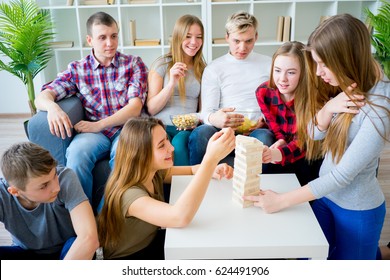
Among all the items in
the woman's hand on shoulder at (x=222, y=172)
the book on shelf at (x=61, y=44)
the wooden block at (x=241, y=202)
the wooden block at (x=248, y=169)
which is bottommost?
the wooden block at (x=241, y=202)

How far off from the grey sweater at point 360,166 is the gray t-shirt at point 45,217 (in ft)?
2.65

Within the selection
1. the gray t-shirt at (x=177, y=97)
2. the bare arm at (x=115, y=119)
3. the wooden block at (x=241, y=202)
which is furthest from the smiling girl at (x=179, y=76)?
the wooden block at (x=241, y=202)

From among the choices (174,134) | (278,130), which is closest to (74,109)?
(174,134)

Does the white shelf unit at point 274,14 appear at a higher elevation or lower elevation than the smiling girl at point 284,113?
higher

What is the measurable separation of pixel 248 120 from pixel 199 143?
0.90ft

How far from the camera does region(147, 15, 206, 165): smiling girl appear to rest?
2268 mm

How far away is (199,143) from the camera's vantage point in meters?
2.05

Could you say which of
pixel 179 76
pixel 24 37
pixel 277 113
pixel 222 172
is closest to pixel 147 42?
pixel 24 37

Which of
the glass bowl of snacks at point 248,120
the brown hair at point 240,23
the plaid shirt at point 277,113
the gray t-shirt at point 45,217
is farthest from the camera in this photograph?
the brown hair at point 240,23

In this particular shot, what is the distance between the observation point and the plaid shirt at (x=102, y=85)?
2.30 metres

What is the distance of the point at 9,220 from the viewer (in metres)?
1.37

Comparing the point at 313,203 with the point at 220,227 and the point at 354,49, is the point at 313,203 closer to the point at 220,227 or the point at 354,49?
the point at 220,227

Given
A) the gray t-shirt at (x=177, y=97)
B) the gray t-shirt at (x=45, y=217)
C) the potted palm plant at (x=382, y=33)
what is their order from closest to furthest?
1. the gray t-shirt at (x=45, y=217)
2. the gray t-shirt at (x=177, y=97)
3. the potted palm plant at (x=382, y=33)

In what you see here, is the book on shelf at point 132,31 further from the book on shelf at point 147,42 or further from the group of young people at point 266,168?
the group of young people at point 266,168
